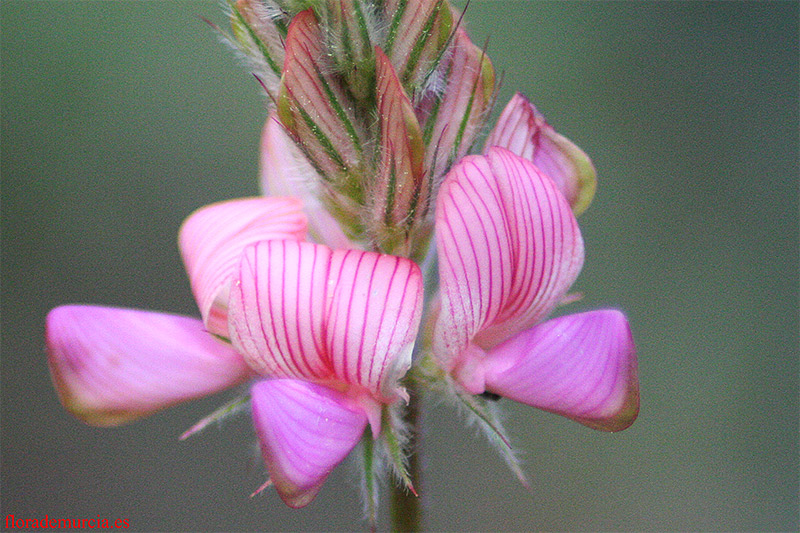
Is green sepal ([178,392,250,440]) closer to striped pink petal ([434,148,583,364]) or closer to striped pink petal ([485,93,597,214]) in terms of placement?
striped pink petal ([434,148,583,364])

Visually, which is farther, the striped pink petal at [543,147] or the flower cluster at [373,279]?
the striped pink petal at [543,147]

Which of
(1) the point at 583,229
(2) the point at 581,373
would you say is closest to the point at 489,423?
(2) the point at 581,373

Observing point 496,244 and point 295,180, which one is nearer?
point 496,244

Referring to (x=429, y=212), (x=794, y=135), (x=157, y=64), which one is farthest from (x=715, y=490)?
(x=157, y=64)

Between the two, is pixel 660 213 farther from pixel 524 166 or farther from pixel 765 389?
pixel 524 166

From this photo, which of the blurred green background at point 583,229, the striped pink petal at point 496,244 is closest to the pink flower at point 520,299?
the striped pink petal at point 496,244

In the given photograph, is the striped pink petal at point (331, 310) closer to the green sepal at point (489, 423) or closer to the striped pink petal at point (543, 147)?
the green sepal at point (489, 423)

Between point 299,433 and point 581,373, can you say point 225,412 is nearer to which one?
point 299,433
